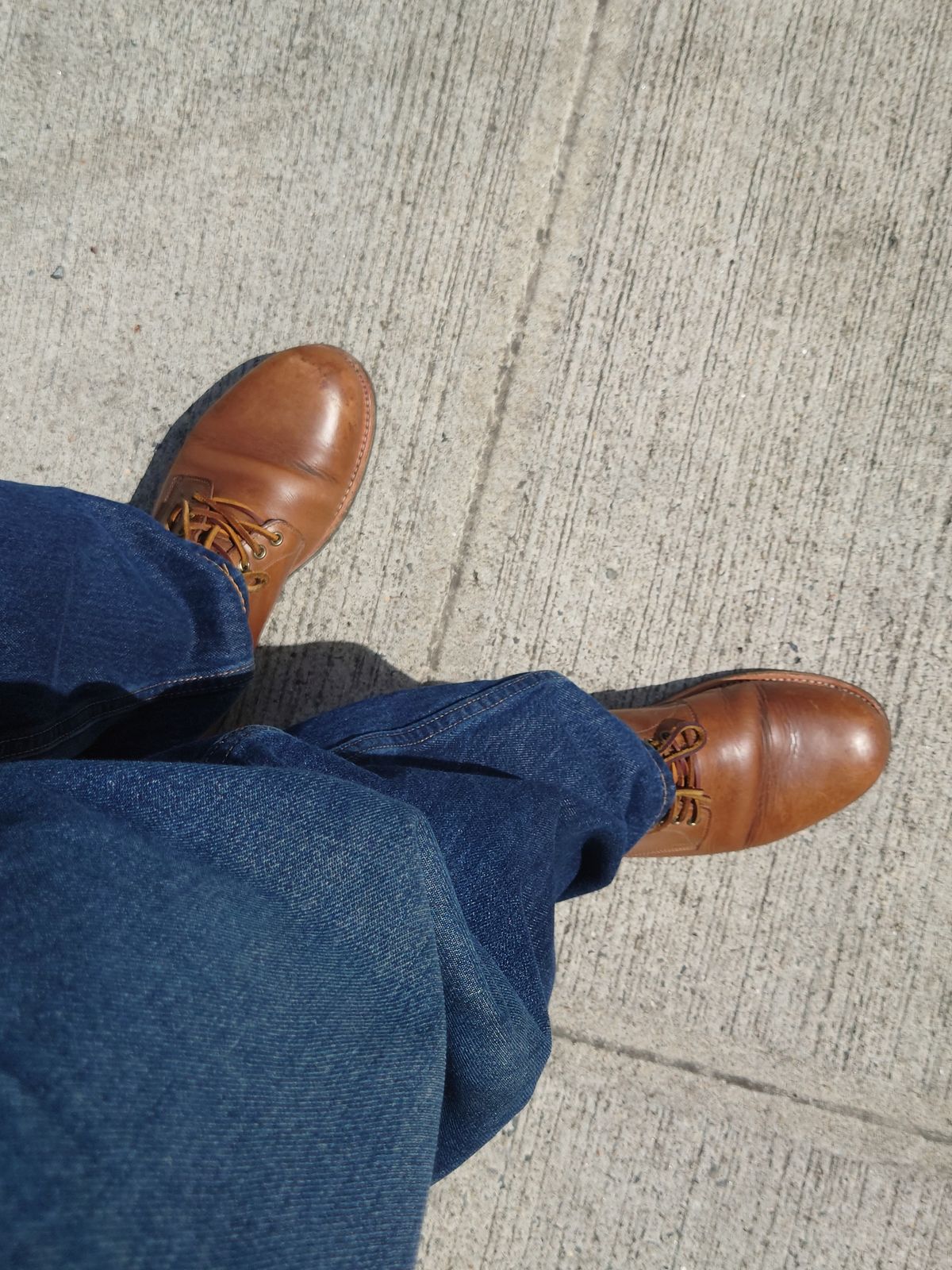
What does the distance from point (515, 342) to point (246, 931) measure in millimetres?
1233

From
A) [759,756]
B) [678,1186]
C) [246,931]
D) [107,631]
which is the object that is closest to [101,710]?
[107,631]

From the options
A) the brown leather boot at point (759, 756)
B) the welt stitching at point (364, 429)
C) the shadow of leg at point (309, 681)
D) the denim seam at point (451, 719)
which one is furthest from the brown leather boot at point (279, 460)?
the brown leather boot at point (759, 756)

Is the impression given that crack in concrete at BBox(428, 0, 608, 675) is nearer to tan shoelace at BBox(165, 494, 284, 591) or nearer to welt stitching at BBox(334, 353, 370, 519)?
welt stitching at BBox(334, 353, 370, 519)

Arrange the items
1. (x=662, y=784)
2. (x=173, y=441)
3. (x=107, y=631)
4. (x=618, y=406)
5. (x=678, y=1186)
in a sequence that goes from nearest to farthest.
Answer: (x=107, y=631), (x=662, y=784), (x=678, y=1186), (x=618, y=406), (x=173, y=441)

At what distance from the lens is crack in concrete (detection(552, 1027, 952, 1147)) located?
4.89 ft

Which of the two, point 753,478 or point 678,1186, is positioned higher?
point 753,478

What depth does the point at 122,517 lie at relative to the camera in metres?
1.31

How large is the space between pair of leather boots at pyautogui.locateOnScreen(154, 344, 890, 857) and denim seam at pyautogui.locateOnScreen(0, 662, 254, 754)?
240 millimetres

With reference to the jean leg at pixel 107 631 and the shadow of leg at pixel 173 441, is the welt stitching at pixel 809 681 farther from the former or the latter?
the shadow of leg at pixel 173 441

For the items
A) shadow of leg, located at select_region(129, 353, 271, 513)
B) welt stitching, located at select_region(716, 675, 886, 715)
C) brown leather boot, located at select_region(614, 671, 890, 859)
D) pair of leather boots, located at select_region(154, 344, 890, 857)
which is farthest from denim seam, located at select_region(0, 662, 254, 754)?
welt stitching, located at select_region(716, 675, 886, 715)

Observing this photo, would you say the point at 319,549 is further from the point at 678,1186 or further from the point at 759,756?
the point at 678,1186

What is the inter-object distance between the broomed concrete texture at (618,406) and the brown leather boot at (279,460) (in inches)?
2.8

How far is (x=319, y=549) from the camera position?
168 centimetres

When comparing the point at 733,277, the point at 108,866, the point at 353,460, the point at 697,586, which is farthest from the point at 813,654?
the point at 108,866
